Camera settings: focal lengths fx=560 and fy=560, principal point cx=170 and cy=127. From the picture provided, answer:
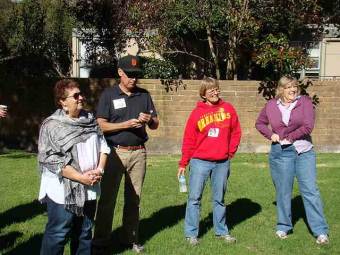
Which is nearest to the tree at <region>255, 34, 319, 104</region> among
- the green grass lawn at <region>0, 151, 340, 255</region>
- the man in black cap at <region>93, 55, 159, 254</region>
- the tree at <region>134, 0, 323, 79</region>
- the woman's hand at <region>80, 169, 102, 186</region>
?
the tree at <region>134, 0, 323, 79</region>

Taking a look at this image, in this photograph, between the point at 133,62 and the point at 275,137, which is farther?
the point at 275,137

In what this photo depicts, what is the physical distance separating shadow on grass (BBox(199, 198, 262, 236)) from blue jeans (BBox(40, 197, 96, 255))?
215 centimetres

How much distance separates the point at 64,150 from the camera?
4.68m

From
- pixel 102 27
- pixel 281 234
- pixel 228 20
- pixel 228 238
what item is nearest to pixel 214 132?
pixel 228 238

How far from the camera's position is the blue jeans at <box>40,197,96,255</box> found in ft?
15.4

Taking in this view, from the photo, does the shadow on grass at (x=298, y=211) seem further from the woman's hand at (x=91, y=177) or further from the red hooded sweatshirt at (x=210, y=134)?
the woman's hand at (x=91, y=177)

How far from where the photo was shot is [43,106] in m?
14.2

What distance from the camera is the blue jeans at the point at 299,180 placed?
6465mm

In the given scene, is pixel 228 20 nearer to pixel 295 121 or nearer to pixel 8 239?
pixel 295 121

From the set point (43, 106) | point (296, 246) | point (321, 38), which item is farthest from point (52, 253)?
point (321, 38)

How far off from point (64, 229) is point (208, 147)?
2.11 meters

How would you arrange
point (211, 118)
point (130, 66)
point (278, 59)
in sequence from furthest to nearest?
1. point (278, 59)
2. point (211, 118)
3. point (130, 66)

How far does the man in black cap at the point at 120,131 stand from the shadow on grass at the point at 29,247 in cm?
72

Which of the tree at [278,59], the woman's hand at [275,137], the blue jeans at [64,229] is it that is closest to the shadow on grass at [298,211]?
the woman's hand at [275,137]
